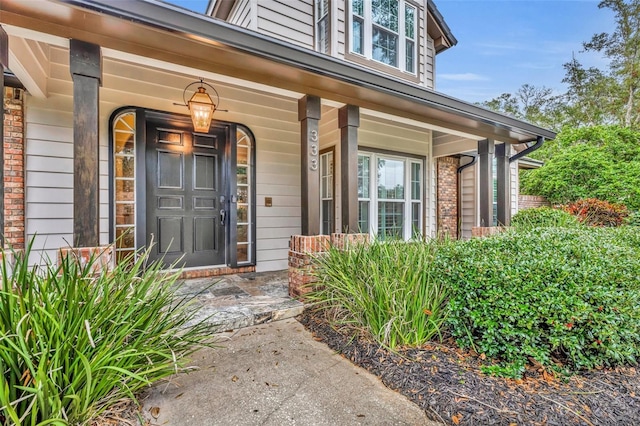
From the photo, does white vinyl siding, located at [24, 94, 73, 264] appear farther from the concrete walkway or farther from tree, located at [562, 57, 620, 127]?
tree, located at [562, 57, 620, 127]

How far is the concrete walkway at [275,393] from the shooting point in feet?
5.27

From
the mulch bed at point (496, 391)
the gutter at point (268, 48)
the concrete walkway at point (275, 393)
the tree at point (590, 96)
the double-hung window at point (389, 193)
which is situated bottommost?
the concrete walkway at point (275, 393)

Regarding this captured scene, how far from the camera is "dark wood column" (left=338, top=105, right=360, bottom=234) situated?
11.8 ft

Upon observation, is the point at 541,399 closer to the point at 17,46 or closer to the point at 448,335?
the point at 448,335

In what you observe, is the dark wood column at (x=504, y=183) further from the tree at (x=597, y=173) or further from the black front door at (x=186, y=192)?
the tree at (x=597, y=173)

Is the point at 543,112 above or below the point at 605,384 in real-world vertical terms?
above

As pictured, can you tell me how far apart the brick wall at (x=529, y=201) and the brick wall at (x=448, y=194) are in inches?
128

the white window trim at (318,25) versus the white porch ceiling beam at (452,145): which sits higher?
the white window trim at (318,25)

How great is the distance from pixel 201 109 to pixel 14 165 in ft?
6.29

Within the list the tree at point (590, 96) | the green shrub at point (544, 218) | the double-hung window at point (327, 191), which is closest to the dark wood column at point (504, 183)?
the green shrub at point (544, 218)

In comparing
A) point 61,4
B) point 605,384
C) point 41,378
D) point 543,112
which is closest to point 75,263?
point 41,378

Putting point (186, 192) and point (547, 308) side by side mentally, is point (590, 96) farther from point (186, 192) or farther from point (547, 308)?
point (186, 192)

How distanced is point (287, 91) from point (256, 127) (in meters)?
1.39

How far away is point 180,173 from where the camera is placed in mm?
4129
